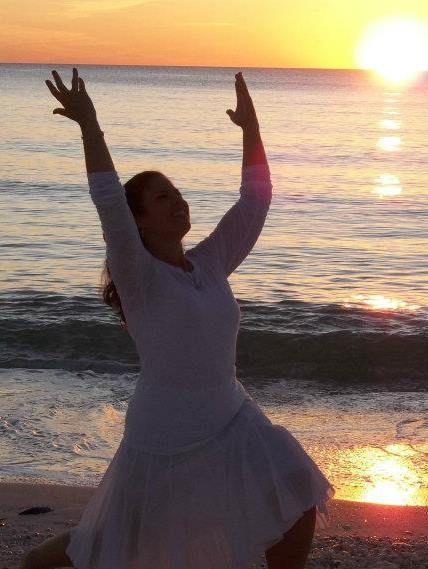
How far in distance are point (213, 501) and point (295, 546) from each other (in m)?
0.34

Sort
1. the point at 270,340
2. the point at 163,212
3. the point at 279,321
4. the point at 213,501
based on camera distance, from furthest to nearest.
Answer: the point at 279,321, the point at 270,340, the point at 163,212, the point at 213,501

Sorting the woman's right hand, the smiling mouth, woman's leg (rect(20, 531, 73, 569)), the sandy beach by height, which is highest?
the woman's right hand

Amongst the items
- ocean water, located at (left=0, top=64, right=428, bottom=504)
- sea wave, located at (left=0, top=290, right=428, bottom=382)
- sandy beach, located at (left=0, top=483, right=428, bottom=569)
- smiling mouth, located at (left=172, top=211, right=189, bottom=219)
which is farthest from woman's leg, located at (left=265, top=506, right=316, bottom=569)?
sea wave, located at (left=0, top=290, right=428, bottom=382)

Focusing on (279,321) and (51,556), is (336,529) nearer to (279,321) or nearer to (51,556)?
(51,556)

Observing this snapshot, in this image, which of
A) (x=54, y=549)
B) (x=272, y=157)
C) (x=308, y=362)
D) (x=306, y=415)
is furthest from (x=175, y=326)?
(x=272, y=157)

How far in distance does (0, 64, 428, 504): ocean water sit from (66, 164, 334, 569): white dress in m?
3.16

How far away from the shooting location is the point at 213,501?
11.5ft

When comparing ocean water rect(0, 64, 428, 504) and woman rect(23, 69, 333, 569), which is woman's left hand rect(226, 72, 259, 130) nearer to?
woman rect(23, 69, 333, 569)

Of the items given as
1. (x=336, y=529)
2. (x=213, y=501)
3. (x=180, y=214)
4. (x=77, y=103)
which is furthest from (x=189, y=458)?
(x=336, y=529)

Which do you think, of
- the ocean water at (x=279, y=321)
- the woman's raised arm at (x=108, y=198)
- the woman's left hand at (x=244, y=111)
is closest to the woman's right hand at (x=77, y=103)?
the woman's raised arm at (x=108, y=198)

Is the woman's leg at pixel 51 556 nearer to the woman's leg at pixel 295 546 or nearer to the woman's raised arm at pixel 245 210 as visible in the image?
the woman's leg at pixel 295 546

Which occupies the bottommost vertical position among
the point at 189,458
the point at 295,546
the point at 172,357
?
the point at 295,546

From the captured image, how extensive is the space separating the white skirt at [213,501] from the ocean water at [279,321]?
3.13m

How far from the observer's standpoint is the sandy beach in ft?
16.8
